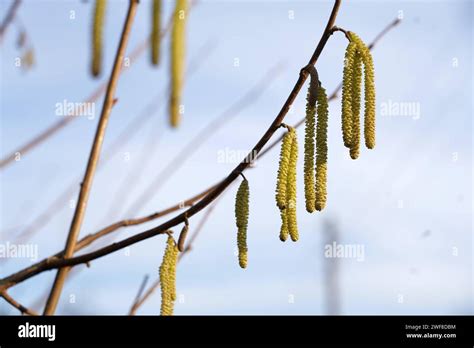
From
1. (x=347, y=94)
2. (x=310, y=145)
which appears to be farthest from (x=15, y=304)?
(x=347, y=94)

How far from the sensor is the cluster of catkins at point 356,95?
1986mm

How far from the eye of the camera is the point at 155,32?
3.11m

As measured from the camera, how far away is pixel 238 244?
2.10 meters

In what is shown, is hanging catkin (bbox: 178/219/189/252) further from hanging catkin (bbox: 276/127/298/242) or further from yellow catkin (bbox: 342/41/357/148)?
yellow catkin (bbox: 342/41/357/148)

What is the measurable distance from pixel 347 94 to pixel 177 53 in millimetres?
1121

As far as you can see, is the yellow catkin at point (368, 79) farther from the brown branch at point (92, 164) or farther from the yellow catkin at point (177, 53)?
the brown branch at point (92, 164)

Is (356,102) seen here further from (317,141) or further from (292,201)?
(292,201)

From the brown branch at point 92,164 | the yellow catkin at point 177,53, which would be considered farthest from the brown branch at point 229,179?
the yellow catkin at point 177,53

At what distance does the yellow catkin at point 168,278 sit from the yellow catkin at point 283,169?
46 cm

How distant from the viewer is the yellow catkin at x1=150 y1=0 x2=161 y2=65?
10.1 feet
